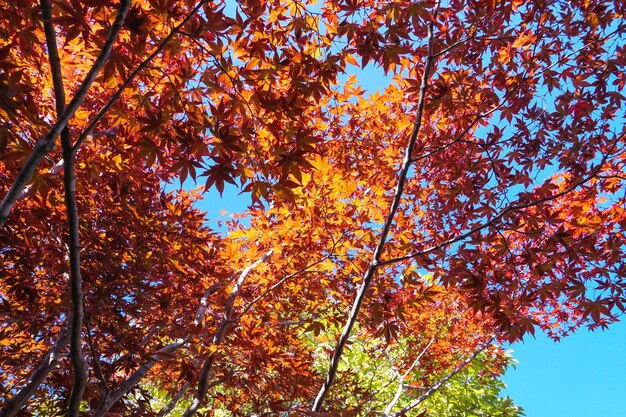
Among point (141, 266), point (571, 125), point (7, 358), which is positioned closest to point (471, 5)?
point (571, 125)

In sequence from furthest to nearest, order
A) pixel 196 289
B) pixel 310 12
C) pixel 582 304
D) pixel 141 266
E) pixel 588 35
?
pixel 196 289 < pixel 141 266 < pixel 588 35 < pixel 582 304 < pixel 310 12

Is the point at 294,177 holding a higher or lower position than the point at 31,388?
higher

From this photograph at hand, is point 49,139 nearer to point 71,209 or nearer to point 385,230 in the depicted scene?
point 71,209

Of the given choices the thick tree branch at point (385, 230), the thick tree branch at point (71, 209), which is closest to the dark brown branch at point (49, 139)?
the thick tree branch at point (71, 209)

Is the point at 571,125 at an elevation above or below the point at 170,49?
above

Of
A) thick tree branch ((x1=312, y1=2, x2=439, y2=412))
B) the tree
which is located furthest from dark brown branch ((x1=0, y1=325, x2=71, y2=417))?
thick tree branch ((x1=312, y1=2, x2=439, y2=412))

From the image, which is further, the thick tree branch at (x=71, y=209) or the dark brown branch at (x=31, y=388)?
the dark brown branch at (x=31, y=388)

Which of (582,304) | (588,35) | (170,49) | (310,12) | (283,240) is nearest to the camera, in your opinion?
(170,49)

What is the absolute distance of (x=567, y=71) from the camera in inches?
130

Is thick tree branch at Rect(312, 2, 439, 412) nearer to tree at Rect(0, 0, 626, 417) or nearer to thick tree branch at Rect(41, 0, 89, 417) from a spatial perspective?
tree at Rect(0, 0, 626, 417)

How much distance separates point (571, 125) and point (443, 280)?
165 cm

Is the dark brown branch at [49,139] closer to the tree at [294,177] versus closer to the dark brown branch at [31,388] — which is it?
the tree at [294,177]

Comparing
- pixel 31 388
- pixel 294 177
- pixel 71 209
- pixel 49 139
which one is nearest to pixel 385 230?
pixel 294 177

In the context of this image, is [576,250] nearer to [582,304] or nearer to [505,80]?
[582,304]
